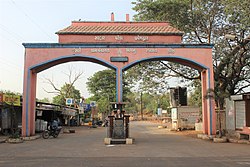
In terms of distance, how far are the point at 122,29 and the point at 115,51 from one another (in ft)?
5.28

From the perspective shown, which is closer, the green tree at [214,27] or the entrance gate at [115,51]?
the entrance gate at [115,51]

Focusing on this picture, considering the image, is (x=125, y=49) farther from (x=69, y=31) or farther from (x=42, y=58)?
(x=42, y=58)

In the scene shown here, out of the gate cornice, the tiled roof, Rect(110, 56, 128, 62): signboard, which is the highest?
the tiled roof

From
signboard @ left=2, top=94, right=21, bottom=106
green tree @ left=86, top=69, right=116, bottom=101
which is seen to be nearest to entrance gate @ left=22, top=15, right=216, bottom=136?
signboard @ left=2, top=94, right=21, bottom=106

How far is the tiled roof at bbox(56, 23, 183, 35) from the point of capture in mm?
17312

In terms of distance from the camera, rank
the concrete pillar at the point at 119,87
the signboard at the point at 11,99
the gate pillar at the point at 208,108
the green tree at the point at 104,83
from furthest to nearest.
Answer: the green tree at the point at 104,83, the signboard at the point at 11,99, the gate pillar at the point at 208,108, the concrete pillar at the point at 119,87

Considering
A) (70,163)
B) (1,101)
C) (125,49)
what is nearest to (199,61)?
(125,49)

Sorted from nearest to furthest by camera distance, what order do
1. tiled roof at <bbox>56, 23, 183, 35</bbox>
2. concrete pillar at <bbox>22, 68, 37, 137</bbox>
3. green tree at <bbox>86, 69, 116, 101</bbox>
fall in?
concrete pillar at <bbox>22, 68, 37, 137</bbox> < tiled roof at <bbox>56, 23, 183, 35</bbox> < green tree at <bbox>86, 69, 116, 101</bbox>

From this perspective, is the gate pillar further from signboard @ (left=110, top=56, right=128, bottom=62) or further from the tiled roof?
signboard @ (left=110, top=56, right=128, bottom=62)

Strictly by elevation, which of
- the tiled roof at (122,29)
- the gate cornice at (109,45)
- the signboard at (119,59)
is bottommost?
the signboard at (119,59)

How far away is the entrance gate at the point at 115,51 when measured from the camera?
17.0 metres

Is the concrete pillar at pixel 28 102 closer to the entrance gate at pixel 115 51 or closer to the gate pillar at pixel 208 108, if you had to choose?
the entrance gate at pixel 115 51

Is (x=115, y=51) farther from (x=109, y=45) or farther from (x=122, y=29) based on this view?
(x=122, y=29)

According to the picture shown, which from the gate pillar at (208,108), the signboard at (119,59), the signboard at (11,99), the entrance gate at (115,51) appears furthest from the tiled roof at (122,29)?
the signboard at (11,99)
